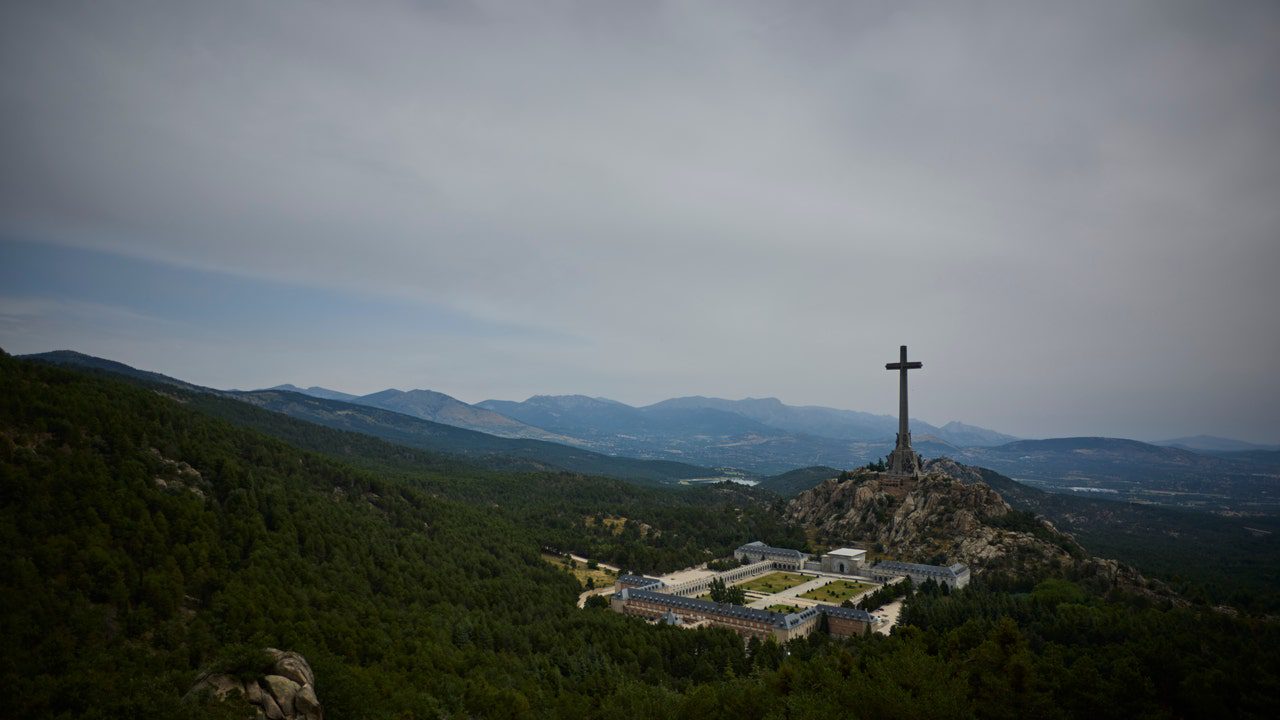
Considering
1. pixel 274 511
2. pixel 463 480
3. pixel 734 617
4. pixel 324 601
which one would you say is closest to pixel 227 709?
pixel 324 601

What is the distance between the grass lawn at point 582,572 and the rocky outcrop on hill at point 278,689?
2354 inches

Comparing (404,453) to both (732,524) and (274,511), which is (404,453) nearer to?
(732,524)

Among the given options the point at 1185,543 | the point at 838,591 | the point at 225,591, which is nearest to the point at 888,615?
the point at 838,591

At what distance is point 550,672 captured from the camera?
2072 inches

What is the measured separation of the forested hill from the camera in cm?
3400

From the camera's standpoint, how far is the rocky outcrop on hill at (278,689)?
30938 millimetres

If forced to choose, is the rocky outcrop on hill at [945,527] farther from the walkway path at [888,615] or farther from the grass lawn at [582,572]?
the grass lawn at [582,572]

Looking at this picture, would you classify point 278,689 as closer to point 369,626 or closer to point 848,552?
point 369,626

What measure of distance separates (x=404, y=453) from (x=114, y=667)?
166m

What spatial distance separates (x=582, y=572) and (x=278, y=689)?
7147cm

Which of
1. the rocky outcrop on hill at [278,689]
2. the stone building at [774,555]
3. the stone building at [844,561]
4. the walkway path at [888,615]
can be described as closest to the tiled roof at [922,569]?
the stone building at [844,561]

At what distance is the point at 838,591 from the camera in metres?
92.4

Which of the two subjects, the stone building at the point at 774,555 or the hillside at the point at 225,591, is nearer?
the hillside at the point at 225,591

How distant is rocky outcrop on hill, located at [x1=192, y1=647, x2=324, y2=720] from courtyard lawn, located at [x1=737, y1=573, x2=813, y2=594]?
6896cm
